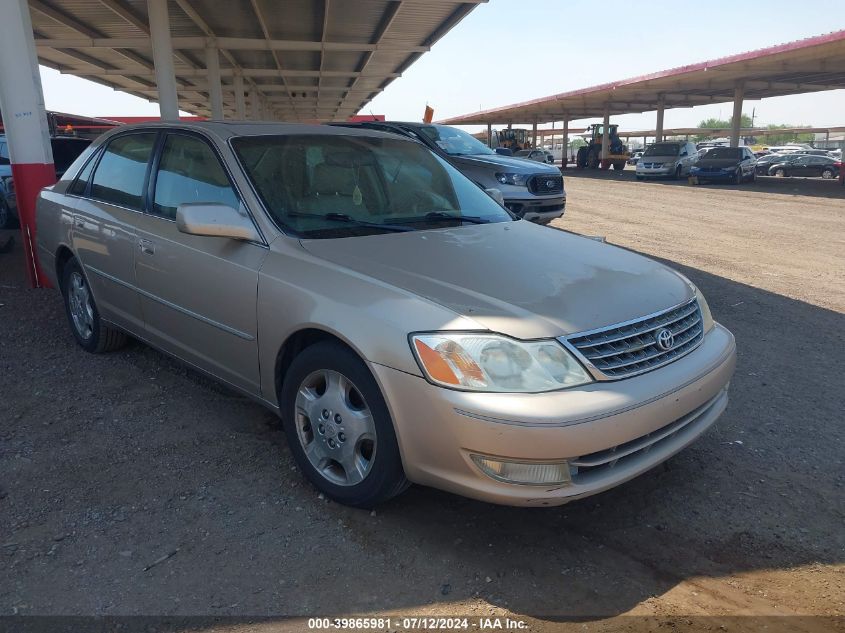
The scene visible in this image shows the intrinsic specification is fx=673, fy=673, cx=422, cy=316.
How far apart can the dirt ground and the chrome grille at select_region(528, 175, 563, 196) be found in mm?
5865

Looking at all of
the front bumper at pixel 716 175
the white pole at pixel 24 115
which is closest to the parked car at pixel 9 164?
the white pole at pixel 24 115

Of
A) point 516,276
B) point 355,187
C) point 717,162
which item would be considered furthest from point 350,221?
point 717,162

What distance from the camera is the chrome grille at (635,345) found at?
260 cm

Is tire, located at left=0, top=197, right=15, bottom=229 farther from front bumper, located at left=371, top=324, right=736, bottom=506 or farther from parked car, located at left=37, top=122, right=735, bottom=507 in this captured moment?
front bumper, located at left=371, top=324, right=736, bottom=506

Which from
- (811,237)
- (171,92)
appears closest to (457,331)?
(811,237)

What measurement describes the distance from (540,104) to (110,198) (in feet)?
133

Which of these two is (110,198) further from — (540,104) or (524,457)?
(540,104)

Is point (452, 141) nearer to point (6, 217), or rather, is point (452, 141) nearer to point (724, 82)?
point (6, 217)

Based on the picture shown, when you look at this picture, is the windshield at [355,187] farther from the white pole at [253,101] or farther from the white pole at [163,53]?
the white pole at [253,101]

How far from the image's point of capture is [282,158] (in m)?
3.68

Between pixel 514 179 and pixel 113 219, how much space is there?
22.0 ft

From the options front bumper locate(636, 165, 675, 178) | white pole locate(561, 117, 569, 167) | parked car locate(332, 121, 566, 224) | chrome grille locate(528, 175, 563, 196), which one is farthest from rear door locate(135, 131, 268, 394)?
white pole locate(561, 117, 569, 167)

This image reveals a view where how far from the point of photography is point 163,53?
12.6 metres

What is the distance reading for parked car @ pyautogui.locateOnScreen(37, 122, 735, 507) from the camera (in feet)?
8.20
